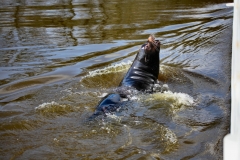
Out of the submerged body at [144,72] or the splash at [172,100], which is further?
the submerged body at [144,72]

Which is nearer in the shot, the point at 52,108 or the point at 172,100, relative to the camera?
the point at 52,108

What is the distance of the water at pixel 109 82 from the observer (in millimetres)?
3944

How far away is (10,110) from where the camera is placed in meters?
4.91

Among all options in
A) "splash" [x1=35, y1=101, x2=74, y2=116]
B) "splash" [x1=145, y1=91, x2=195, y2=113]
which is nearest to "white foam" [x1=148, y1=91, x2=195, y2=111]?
"splash" [x1=145, y1=91, x2=195, y2=113]

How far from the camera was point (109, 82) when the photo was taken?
6.17 m

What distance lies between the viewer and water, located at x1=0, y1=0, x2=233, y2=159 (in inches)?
155

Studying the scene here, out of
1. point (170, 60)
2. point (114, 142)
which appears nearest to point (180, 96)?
point (114, 142)

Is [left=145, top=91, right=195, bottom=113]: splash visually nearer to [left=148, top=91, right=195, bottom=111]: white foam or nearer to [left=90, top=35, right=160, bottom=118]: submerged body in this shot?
[left=148, top=91, right=195, bottom=111]: white foam

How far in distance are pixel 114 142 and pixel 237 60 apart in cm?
284

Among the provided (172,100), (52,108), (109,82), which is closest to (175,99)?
(172,100)

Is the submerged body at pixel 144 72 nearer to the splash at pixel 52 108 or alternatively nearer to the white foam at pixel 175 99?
the white foam at pixel 175 99

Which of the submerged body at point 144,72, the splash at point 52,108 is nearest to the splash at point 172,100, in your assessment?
the submerged body at point 144,72

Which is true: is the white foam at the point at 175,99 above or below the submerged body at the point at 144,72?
below

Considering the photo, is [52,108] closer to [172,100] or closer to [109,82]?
[109,82]
